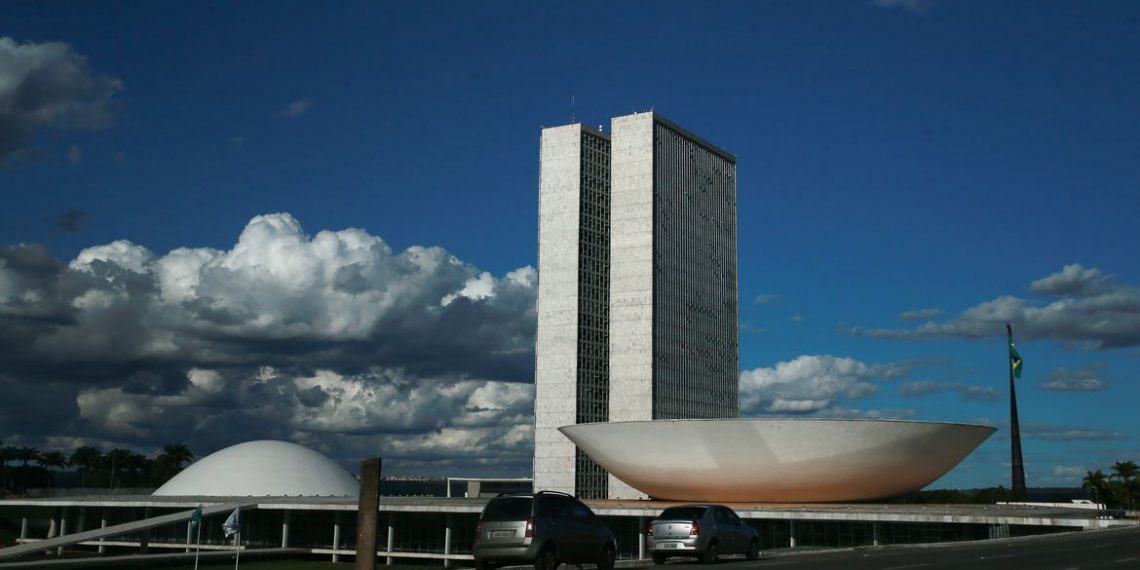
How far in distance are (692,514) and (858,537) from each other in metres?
29.4

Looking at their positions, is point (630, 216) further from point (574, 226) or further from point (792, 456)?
point (792, 456)

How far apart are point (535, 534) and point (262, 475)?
88.1 meters

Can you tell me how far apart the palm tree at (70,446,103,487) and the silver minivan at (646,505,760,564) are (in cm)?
17194

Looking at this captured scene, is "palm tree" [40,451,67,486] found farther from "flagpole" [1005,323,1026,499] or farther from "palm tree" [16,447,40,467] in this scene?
"flagpole" [1005,323,1026,499]

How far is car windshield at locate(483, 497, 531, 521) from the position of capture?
877 inches

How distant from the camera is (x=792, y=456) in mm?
64812

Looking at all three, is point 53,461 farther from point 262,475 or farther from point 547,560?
point 547,560

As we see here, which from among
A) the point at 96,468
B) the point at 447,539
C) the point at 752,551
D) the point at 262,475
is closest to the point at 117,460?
the point at 96,468

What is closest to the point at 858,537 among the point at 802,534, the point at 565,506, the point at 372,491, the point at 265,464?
the point at 802,534

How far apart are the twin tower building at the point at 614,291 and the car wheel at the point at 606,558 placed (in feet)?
343

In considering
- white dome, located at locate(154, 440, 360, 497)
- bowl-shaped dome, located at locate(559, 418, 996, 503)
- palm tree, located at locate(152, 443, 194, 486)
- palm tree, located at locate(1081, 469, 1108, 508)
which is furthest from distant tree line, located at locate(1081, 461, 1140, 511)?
palm tree, located at locate(152, 443, 194, 486)

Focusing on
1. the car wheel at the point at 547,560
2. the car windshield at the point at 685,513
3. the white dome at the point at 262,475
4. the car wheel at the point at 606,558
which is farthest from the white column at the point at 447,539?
the car wheel at the point at 547,560

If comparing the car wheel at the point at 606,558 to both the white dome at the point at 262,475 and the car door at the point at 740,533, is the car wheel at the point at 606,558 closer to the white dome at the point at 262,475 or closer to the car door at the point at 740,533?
the car door at the point at 740,533

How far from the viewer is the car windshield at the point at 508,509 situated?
22266 millimetres
